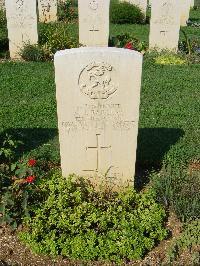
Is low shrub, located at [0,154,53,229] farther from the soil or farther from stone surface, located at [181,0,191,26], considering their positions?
stone surface, located at [181,0,191,26]

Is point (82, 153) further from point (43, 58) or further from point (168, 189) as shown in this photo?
point (43, 58)

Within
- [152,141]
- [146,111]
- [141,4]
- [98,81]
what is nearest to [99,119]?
[98,81]

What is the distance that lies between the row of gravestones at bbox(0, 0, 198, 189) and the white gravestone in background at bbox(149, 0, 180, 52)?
8374 mm

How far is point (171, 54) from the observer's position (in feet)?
38.2

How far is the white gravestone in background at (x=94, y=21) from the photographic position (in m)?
11.9

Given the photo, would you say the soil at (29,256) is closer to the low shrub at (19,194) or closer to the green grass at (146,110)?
the low shrub at (19,194)

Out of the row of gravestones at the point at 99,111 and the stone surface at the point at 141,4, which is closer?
the row of gravestones at the point at 99,111

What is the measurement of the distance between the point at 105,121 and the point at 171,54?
7846 millimetres

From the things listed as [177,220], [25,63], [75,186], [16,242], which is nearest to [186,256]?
[177,220]

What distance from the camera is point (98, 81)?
13.4ft

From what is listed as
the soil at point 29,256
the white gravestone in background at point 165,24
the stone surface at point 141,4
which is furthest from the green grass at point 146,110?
the stone surface at point 141,4

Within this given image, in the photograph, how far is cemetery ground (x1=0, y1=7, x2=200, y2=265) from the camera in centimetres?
409

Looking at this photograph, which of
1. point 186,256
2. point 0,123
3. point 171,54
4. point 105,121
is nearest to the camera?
point 186,256

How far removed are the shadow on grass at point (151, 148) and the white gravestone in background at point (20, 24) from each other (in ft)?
20.0
